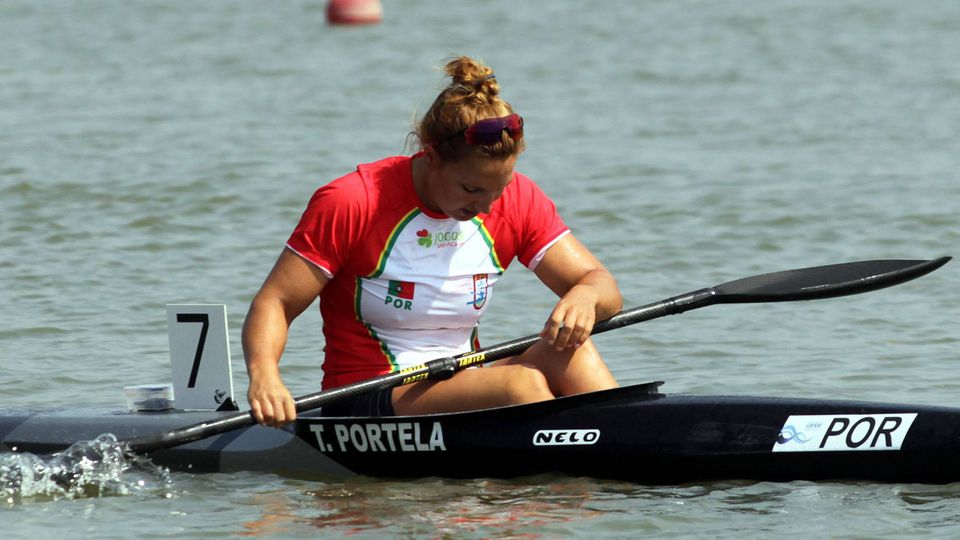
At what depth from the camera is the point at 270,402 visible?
13.6 feet

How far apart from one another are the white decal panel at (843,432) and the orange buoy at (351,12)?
1680 cm

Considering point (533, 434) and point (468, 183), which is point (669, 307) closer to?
point (533, 434)

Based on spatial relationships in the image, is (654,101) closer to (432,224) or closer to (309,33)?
(309,33)

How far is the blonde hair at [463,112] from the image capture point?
414 cm

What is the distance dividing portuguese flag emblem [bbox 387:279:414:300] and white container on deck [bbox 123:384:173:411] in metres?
0.87

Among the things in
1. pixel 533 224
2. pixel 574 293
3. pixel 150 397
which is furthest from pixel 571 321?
pixel 150 397

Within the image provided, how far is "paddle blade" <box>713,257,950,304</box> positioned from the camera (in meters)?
4.97

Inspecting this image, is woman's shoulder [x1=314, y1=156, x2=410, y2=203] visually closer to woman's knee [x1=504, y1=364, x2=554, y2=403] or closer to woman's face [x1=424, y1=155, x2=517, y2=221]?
woman's face [x1=424, y1=155, x2=517, y2=221]

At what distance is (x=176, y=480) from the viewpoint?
4.77 metres

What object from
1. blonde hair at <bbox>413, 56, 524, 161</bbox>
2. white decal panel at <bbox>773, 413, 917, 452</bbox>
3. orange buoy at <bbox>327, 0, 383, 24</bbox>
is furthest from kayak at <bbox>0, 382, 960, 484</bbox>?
orange buoy at <bbox>327, 0, 383, 24</bbox>

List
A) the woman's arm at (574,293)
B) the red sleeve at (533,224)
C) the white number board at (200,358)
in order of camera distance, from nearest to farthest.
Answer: the woman's arm at (574,293)
the red sleeve at (533,224)
the white number board at (200,358)

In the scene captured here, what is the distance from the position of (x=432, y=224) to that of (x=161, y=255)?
4.40 meters

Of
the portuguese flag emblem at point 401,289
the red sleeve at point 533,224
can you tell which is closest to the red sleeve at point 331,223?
the portuguese flag emblem at point 401,289

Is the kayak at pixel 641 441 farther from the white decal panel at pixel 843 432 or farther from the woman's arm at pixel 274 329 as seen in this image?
the woman's arm at pixel 274 329
